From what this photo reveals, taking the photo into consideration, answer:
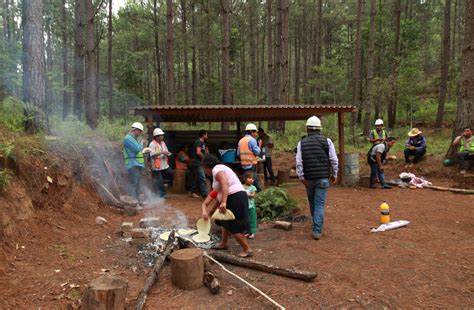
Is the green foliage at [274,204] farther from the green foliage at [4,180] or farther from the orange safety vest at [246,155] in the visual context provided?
the green foliage at [4,180]

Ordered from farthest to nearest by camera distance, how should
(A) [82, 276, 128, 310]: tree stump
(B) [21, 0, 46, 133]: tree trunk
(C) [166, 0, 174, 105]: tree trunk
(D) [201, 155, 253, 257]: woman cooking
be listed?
(C) [166, 0, 174, 105]: tree trunk → (B) [21, 0, 46, 133]: tree trunk → (D) [201, 155, 253, 257]: woman cooking → (A) [82, 276, 128, 310]: tree stump

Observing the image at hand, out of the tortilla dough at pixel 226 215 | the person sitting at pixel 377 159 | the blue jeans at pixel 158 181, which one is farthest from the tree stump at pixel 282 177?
the tortilla dough at pixel 226 215

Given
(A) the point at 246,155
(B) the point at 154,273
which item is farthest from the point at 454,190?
(B) the point at 154,273

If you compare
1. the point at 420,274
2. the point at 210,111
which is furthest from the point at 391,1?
the point at 420,274

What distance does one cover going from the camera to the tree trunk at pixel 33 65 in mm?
7449

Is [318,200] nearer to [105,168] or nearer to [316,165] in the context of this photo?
[316,165]

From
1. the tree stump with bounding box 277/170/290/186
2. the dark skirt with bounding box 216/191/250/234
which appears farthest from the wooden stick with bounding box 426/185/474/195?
the dark skirt with bounding box 216/191/250/234

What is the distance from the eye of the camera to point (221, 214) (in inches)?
193

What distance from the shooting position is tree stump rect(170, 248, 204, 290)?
4.25 metres

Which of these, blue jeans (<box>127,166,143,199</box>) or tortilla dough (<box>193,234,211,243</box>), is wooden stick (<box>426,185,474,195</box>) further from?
blue jeans (<box>127,166,143,199</box>)

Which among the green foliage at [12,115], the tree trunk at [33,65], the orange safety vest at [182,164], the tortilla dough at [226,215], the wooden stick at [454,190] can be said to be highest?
the tree trunk at [33,65]

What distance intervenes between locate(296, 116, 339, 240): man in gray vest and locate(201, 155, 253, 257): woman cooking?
1391mm

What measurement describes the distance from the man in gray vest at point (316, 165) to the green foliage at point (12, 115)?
553 cm

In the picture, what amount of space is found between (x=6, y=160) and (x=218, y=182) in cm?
338
